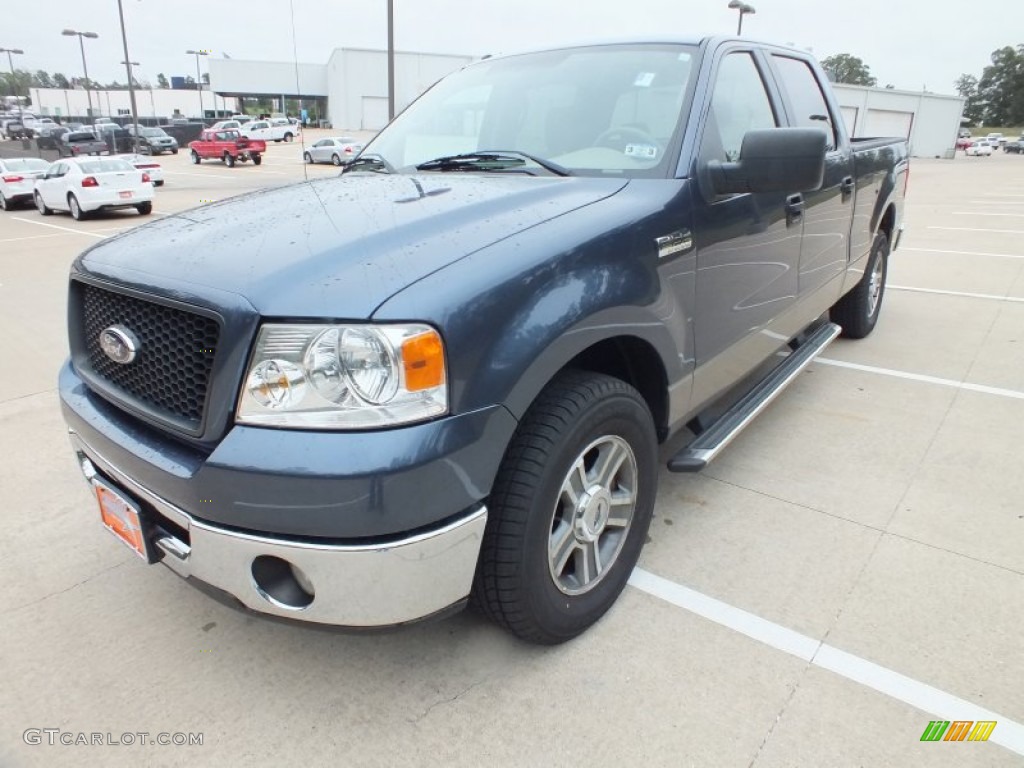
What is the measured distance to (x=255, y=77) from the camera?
217 ft

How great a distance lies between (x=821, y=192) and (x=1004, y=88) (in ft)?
428

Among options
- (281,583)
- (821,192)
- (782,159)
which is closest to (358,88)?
(821,192)

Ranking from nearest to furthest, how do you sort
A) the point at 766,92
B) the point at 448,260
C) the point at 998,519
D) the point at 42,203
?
the point at 448,260 → the point at 998,519 → the point at 766,92 → the point at 42,203

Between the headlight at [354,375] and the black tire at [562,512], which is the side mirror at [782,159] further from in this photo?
the headlight at [354,375]

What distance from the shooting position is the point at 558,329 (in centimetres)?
188

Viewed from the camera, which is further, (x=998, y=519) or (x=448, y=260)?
(x=998, y=519)

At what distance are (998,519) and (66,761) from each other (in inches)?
135

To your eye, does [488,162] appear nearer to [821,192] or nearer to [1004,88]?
[821,192]

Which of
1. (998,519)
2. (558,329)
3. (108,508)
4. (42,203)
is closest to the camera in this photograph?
(558,329)

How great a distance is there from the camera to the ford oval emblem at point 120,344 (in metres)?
1.94

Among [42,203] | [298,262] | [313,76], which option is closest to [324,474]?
[298,262]

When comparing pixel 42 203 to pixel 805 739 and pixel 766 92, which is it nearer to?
pixel 766 92

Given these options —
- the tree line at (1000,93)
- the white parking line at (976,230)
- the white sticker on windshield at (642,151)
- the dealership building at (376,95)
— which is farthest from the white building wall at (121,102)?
the tree line at (1000,93)

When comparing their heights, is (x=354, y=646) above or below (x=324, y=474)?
below
